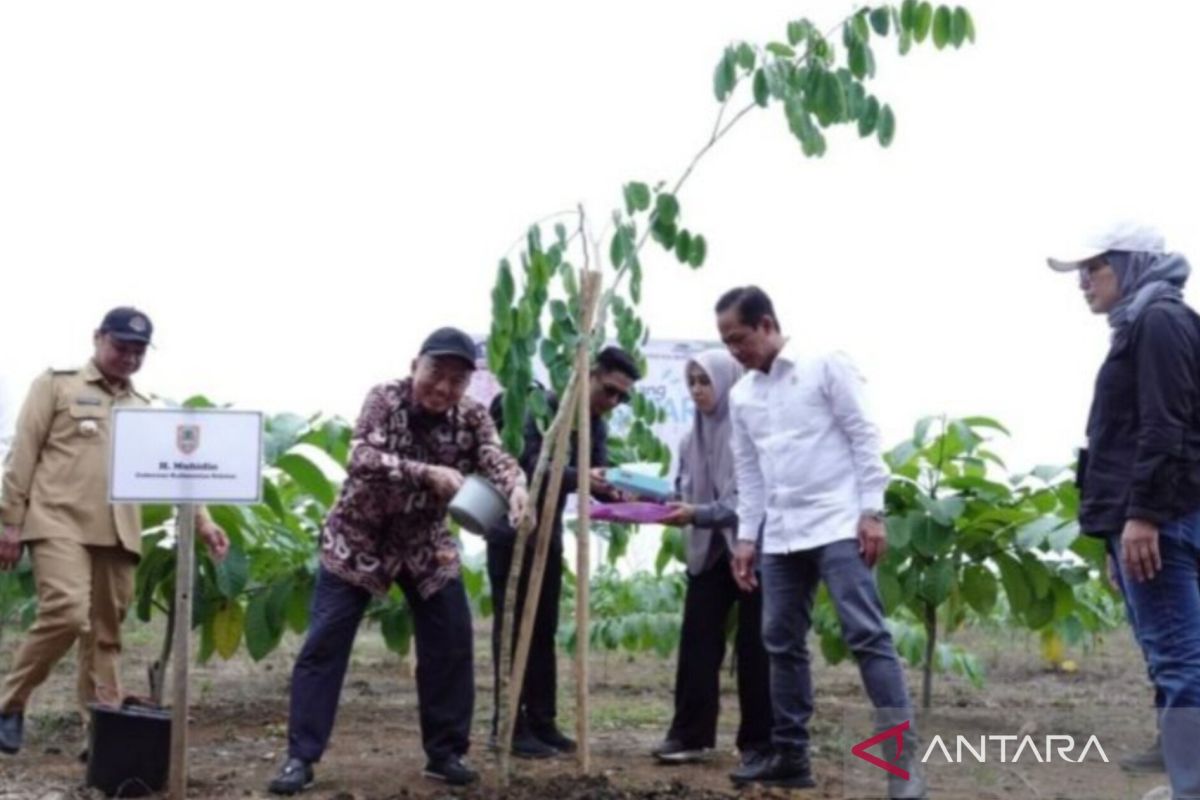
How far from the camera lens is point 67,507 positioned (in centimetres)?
613

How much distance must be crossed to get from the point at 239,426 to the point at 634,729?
2.63m

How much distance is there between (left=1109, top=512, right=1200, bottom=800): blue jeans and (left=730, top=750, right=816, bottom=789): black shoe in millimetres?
1414

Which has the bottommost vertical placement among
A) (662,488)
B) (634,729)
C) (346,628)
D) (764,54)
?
(634,729)

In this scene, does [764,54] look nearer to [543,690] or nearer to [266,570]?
[543,690]

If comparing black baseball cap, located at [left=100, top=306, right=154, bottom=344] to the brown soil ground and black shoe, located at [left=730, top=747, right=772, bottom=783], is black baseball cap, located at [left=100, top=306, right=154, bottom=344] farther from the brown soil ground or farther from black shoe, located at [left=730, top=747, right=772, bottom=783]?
black shoe, located at [left=730, top=747, right=772, bottom=783]

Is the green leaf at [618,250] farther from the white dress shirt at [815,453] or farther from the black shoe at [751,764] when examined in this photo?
the black shoe at [751,764]

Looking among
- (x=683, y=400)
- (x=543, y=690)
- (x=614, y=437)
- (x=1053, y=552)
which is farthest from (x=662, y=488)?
(x=683, y=400)

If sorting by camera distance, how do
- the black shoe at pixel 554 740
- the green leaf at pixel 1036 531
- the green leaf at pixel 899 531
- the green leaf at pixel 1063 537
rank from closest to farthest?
1. the black shoe at pixel 554 740
2. the green leaf at pixel 1063 537
3. the green leaf at pixel 1036 531
4. the green leaf at pixel 899 531

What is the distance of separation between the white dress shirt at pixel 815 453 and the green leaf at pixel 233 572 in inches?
93.8

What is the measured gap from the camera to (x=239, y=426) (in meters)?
5.22

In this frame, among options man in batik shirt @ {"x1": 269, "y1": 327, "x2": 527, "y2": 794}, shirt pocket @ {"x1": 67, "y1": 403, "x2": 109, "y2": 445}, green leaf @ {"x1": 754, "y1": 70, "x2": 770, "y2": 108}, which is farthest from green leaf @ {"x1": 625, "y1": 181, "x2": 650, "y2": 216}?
shirt pocket @ {"x1": 67, "y1": 403, "x2": 109, "y2": 445}

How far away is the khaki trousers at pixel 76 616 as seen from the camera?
603 centimetres

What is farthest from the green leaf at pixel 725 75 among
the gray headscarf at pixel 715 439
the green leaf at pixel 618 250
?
the gray headscarf at pixel 715 439

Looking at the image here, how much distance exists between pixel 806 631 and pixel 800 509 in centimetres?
41
